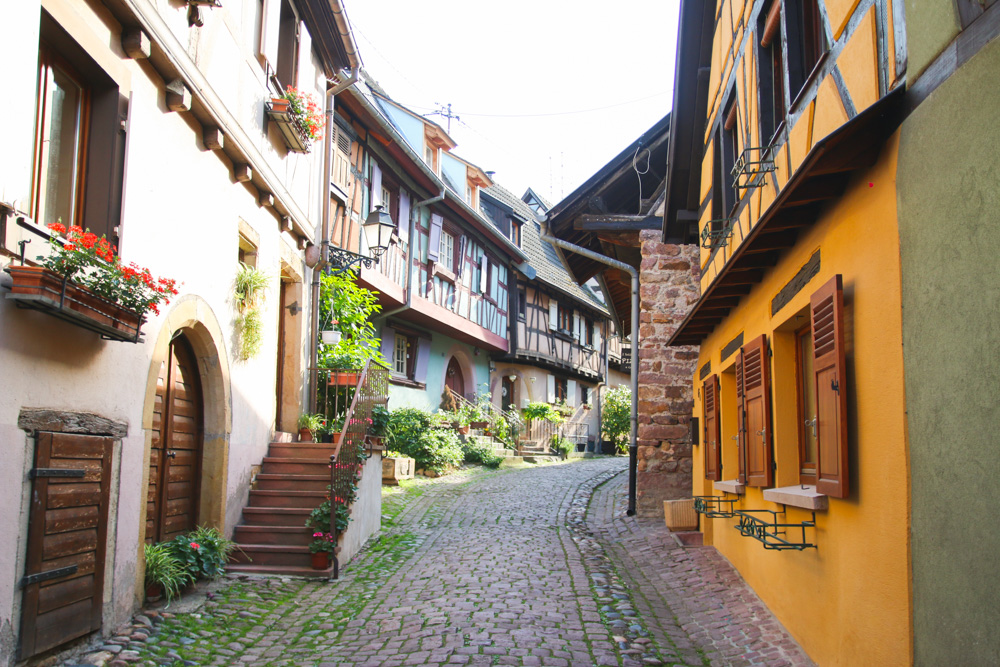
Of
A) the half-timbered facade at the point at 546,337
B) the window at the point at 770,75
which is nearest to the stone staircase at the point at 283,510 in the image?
the window at the point at 770,75

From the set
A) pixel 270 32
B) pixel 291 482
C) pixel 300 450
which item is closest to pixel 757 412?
pixel 291 482

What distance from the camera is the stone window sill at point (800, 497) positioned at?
4.48 metres

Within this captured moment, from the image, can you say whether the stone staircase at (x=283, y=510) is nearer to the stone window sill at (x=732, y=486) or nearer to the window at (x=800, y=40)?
the stone window sill at (x=732, y=486)

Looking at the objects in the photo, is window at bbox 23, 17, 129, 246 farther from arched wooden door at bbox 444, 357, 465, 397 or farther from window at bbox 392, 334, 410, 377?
arched wooden door at bbox 444, 357, 465, 397

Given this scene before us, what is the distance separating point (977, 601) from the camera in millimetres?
2795

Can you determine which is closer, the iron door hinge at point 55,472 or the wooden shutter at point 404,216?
the iron door hinge at point 55,472

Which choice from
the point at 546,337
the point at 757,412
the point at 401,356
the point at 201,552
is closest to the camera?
the point at 757,412

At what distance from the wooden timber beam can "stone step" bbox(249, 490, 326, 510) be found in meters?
6.14

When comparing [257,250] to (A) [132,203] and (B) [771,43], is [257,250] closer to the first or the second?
(A) [132,203]

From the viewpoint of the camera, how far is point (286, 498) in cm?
817

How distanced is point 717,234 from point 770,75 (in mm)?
1983

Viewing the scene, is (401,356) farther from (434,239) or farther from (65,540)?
(65,540)

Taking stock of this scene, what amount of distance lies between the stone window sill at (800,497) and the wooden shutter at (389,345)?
37.8 feet

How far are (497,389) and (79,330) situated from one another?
1828 cm
